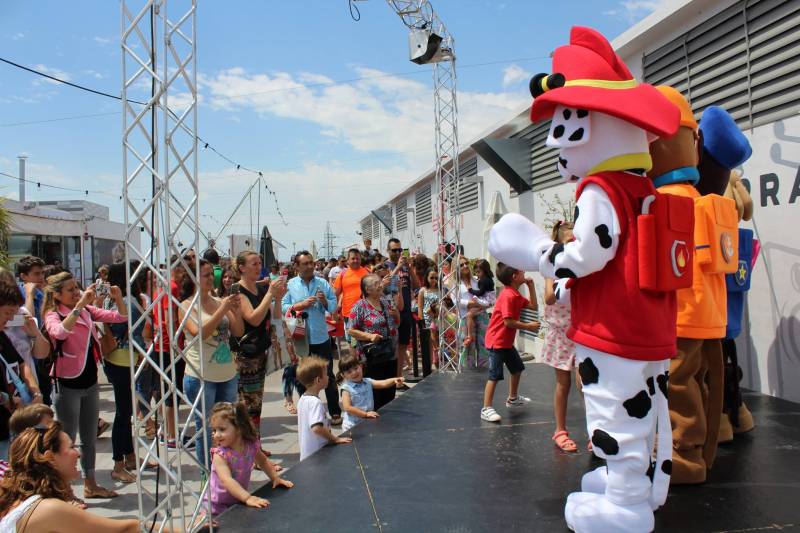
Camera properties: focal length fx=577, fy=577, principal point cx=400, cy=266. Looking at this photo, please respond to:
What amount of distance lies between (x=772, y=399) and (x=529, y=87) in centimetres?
355

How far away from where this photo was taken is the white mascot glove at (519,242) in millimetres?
2764

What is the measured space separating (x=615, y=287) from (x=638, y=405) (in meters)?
0.51

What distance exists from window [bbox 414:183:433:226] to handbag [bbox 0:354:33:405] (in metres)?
16.9

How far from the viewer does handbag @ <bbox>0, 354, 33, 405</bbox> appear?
329cm

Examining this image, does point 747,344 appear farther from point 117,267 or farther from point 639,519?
point 117,267

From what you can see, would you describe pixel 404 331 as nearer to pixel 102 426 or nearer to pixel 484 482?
pixel 102 426

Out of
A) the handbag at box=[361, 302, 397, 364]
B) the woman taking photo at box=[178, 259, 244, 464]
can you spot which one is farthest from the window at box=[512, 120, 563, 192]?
the woman taking photo at box=[178, 259, 244, 464]

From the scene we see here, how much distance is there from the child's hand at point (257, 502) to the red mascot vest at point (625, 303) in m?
1.78

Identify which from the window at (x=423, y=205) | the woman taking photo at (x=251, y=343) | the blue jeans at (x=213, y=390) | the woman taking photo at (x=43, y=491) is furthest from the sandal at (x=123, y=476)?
the window at (x=423, y=205)

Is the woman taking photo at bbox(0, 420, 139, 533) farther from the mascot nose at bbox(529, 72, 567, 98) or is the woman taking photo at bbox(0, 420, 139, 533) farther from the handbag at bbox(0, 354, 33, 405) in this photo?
the mascot nose at bbox(529, 72, 567, 98)

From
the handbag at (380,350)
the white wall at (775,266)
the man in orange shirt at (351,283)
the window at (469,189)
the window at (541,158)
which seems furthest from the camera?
the window at (469,189)

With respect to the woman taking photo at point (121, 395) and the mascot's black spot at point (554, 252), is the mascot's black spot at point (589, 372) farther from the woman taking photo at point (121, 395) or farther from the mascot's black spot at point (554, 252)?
the woman taking photo at point (121, 395)

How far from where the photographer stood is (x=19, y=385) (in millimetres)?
3395

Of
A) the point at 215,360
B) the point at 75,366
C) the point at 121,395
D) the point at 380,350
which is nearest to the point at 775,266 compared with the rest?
the point at 380,350
